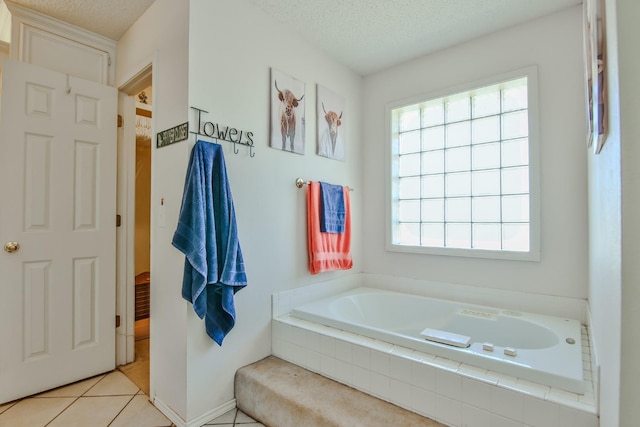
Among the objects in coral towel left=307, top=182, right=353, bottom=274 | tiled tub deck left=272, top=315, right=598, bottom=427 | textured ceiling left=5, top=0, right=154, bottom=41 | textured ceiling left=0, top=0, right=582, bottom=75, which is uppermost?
textured ceiling left=0, top=0, right=582, bottom=75

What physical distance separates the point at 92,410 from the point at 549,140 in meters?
Answer: 3.29

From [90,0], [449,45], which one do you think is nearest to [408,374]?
[449,45]

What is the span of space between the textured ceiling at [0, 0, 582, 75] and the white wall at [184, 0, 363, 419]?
17 centimetres

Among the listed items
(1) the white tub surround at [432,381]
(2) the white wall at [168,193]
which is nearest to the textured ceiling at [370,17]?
(2) the white wall at [168,193]

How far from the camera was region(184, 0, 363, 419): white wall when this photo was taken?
1750 millimetres

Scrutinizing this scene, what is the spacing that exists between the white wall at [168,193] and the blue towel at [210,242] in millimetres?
138

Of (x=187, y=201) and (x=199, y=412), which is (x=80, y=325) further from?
(x=187, y=201)

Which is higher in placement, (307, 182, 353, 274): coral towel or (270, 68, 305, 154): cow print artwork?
(270, 68, 305, 154): cow print artwork

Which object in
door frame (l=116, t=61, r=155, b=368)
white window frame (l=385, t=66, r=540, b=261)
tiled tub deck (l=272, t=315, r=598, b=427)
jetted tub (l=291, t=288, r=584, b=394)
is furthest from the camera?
door frame (l=116, t=61, r=155, b=368)

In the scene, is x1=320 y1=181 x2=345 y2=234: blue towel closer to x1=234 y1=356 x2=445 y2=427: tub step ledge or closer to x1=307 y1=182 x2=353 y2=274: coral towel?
x1=307 y1=182 x2=353 y2=274: coral towel

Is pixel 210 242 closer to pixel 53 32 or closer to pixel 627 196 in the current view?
pixel 627 196

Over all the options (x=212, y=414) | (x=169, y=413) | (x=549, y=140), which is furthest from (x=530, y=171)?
(x=169, y=413)

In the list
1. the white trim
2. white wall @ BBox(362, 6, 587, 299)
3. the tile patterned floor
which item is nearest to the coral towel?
white wall @ BBox(362, 6, 587, 299)

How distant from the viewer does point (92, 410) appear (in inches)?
71.4
